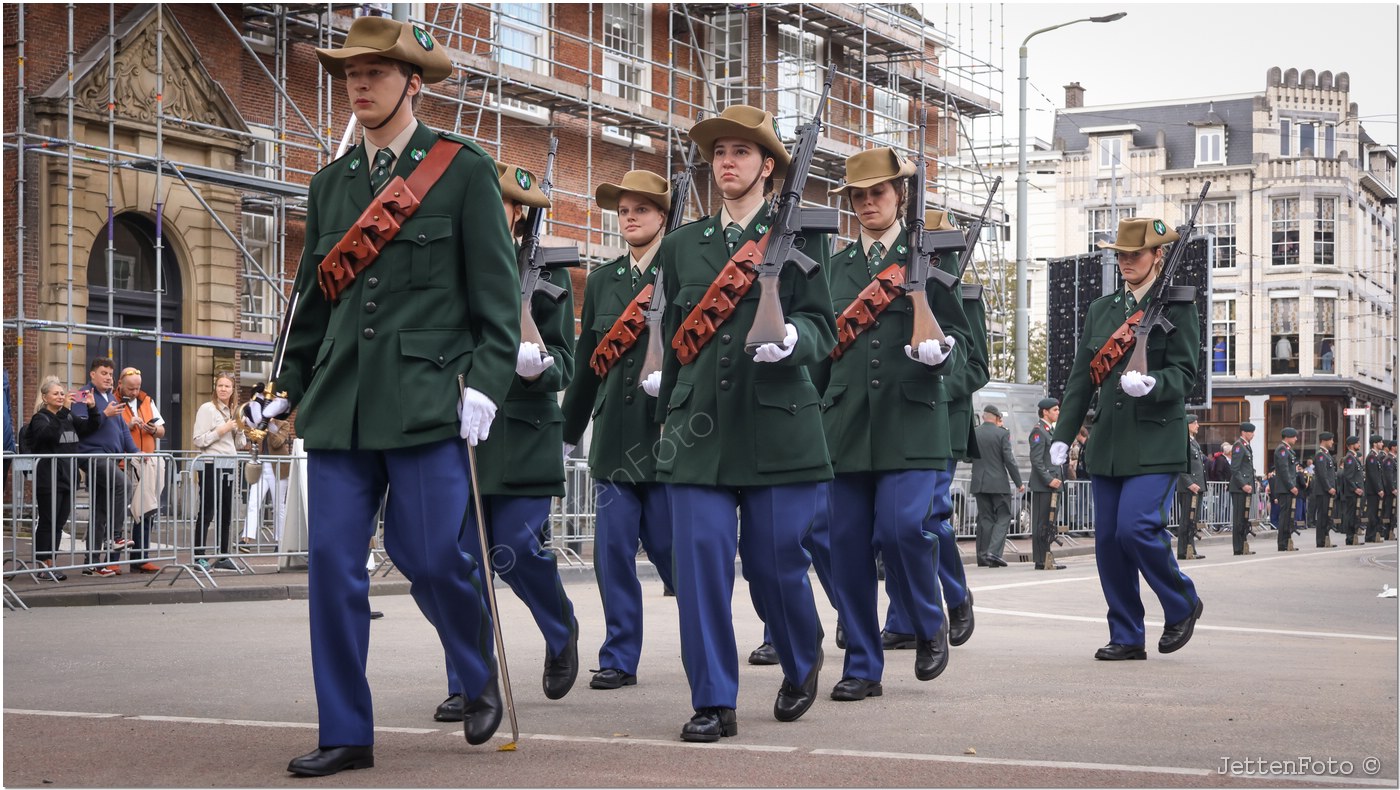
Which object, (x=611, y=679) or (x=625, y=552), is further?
(x=625, y=552)

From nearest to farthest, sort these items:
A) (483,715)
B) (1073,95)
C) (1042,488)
→ (483,715), (1042,488), (1073,95)

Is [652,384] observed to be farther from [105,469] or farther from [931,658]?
[105,469]

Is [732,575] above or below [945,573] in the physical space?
above

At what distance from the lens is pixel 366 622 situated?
568 centimetres

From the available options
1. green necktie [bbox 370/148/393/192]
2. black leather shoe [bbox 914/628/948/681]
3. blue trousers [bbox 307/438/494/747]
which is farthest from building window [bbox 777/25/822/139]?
blue trousers [bbox 307/438/494/747]

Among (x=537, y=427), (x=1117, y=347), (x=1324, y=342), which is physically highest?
(x=1324, y=342)

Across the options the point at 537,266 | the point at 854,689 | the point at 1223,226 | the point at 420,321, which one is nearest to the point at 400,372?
the point at 420,321

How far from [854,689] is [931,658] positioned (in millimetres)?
675

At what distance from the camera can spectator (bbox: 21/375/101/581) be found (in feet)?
46.8

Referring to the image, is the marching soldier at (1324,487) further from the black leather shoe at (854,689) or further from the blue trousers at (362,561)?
the blue trousers at (362,561)

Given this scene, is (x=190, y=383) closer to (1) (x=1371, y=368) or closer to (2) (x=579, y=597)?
(2) (x=579, y=597)

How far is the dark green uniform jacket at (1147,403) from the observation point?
30.7 feet

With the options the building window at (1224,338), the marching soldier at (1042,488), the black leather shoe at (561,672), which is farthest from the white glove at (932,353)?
the building window at (1224,338)

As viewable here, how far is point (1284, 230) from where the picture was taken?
2579 inches
